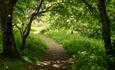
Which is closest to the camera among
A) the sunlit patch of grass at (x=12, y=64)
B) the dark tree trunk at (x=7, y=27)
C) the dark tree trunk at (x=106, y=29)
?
the dark tree trunk at (x=106, y=29)

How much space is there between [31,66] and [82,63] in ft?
9.60

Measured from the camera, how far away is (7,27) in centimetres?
1428

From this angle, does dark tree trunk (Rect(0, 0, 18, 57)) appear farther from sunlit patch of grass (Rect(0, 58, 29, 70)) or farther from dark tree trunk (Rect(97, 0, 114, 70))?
dark tree trunk (Rect(97, 0, 114, 70))

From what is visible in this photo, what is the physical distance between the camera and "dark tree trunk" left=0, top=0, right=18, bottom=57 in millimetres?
13969

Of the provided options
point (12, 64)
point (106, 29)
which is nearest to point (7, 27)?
point (12, 64)

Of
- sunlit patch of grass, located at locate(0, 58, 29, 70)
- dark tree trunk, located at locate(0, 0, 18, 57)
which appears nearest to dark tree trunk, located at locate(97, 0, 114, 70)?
sunlit patch of grass, located at locate(0, 58, 29, 70)

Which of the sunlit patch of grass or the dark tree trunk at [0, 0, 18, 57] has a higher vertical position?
the dark tree trunk at [0, 0, 18, 57]

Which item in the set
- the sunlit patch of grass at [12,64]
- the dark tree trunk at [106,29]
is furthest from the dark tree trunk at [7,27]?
the dark tree trunk at [106,29]

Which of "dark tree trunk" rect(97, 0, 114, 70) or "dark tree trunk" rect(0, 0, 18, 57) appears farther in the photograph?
"dark tree trunk" rect(0, 0, 18, 57)

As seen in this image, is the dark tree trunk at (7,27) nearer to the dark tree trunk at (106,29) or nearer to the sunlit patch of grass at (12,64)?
the sunlit patch of grass at (12,64)

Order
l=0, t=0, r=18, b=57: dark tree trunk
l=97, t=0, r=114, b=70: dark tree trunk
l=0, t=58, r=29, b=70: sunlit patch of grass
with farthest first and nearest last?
l=0, t=0, r=18, b=57: dark tree trunk → l=0, t=58, r=29, b=70: sunlit patch of grass → l=97, t=0, r=114, b=70: dark tree trunk

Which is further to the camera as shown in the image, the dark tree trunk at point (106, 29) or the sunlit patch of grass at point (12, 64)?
the sunlit patch of grass at point (12, 64)

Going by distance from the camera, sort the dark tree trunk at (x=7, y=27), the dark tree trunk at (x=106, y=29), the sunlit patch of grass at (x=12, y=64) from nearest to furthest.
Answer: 1. the dark tree trunk at (x=106, y=29)
2. the sunlit patch of grass at (x=12, y=64)
3. the dark tree trunk at (x=7, y=27)

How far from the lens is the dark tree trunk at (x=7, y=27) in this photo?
45.8 feet
